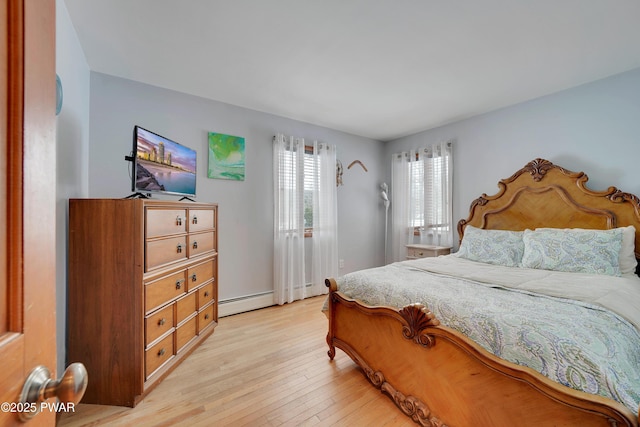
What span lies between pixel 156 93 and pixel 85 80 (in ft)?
1.81

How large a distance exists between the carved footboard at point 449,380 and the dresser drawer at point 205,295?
130cm

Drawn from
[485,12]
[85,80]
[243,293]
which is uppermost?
[485,12]

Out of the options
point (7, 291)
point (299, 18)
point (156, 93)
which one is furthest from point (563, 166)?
point (156, 93)

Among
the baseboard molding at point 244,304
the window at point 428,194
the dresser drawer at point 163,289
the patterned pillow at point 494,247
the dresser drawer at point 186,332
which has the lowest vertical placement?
the baseboard molding at point 244,304

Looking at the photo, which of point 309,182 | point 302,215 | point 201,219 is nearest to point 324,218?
point 302,215

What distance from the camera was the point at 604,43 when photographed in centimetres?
200

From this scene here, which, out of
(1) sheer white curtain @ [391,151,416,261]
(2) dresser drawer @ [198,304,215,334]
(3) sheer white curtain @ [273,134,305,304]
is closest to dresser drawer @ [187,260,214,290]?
(2) dresser drawer @ [198,304,215,334]

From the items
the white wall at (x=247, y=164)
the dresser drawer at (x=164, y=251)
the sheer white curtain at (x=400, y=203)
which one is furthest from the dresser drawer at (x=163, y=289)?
the sheer white curtain at (x=400, y=203)

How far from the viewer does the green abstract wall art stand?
9.79 feet

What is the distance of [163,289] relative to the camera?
6.07 feet

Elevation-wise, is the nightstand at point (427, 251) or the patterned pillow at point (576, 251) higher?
the patterned pillow at point (576, 251)

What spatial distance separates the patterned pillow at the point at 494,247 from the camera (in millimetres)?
Answer: 2550

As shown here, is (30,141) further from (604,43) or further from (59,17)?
(604,43)

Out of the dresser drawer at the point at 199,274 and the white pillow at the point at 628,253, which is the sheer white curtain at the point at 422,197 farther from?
the dresser drawer at the point at 199,274
